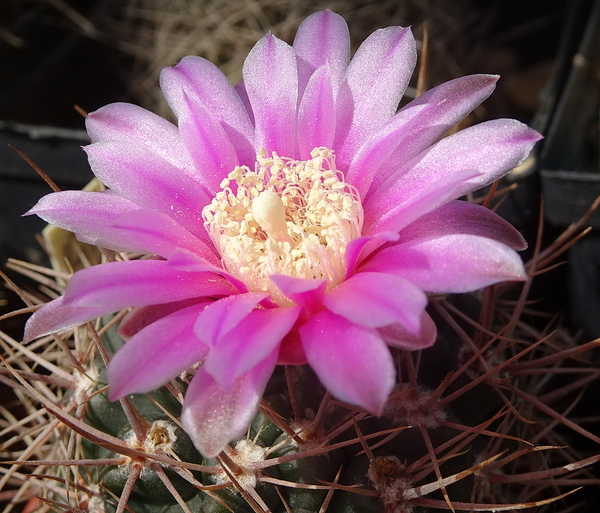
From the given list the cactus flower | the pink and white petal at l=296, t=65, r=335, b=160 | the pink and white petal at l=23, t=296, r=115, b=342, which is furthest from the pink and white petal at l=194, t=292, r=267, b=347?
the pink and white petal at l=296, t=65, r=335, b=160

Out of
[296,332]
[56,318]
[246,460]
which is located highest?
[56,318]

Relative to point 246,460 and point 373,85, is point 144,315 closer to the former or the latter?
point 246,460

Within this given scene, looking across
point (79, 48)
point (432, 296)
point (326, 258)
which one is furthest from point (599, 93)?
point (79, 48)

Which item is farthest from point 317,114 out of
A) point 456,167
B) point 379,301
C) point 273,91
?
point 379,301

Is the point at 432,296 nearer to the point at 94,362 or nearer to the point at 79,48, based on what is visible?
the point at 94,362

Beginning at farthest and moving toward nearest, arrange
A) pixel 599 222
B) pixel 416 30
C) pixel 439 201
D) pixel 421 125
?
pixel 416 30 < pixel 599 222 < pixel 421 125 < pixel 439 201

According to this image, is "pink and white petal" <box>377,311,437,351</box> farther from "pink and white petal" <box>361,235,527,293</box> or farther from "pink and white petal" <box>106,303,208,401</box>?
"pink and white petal" <box>106,303,208,401</box>

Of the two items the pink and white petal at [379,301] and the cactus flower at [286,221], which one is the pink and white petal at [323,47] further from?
the pink and white petal at [379,301]
